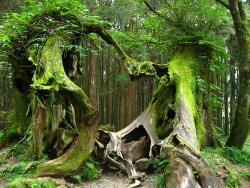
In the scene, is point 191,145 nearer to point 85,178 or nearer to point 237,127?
point 85,178

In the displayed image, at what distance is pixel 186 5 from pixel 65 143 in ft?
23.9

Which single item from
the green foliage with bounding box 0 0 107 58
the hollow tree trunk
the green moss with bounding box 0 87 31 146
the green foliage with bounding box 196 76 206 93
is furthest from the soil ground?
the green foliage with bounding box 0 0 107 58

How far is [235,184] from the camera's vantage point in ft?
16.1

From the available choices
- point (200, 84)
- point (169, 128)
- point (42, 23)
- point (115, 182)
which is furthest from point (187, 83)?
point (42, 23)

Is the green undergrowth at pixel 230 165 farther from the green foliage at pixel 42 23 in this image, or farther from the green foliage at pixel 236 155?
the green foliage at pixel 42 23

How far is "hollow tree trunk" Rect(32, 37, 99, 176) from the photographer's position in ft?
16.1

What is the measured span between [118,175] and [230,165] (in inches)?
137

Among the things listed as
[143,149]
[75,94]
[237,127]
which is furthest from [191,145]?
[237,127]

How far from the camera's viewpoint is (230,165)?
6.12 metres

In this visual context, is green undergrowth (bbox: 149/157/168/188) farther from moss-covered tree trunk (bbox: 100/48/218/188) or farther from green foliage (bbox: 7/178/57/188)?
green foliage (bbox: 7/178/57/188)

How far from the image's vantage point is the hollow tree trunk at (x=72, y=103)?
16.1ft

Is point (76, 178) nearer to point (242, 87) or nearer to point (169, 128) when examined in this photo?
point (169, 128)

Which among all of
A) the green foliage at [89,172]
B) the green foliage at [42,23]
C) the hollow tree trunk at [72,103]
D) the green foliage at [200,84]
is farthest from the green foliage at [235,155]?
the green foliage at [42,23]

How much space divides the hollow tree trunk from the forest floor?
13.5 inches
